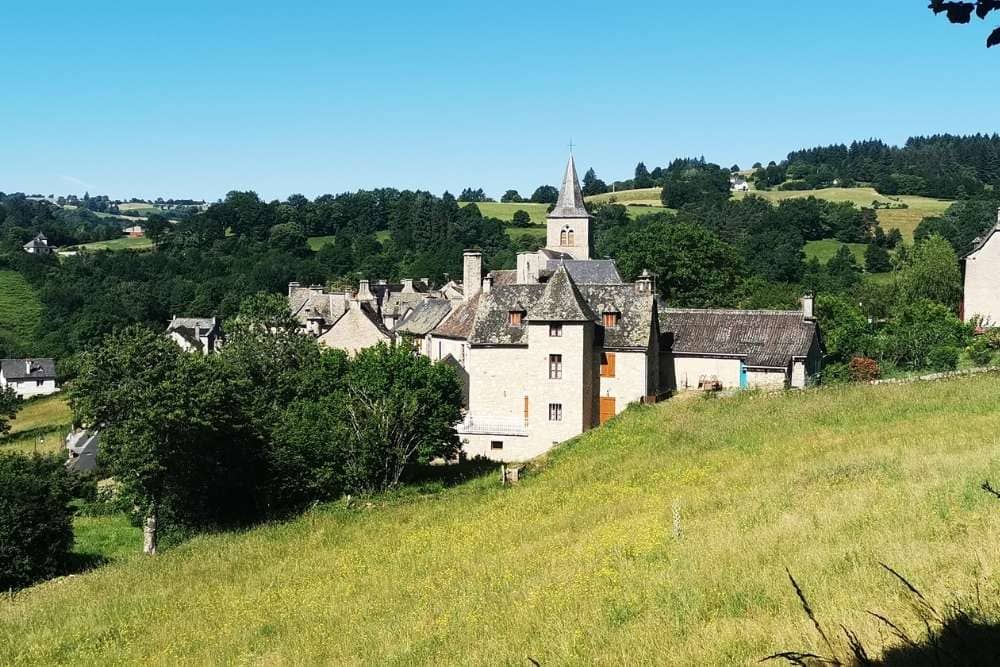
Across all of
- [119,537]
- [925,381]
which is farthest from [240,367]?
[925,381]

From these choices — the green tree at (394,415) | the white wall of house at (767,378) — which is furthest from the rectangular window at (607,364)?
the white wall of house at (767,378)

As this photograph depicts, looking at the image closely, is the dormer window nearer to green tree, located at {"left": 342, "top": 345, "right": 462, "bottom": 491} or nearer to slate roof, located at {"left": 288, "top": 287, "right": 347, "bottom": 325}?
slate roof, located at {"left": 288, "top": 287, "right": 347, "bottom": 325}

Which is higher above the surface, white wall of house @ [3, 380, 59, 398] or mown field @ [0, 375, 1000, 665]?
mown field @ [0, 375, 1000, 665]

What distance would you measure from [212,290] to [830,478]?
12138cm

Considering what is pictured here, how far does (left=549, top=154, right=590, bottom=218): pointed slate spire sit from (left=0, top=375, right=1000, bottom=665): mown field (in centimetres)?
4843

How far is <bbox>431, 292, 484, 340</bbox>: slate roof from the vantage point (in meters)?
47.9

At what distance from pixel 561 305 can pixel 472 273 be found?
52.7 ft

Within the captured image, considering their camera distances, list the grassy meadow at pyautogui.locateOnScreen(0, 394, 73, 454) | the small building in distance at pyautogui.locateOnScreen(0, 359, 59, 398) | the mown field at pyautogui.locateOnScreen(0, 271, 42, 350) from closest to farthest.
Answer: the grassy meadow at pyautogui.locateOnScreen(0, 394, 73, 454), the small building in distance at pyautogui.locateOnScreen(0, 359, 59, 398), the mown field at pyautogui.locateOnScreen(0, 271, 42, 350)

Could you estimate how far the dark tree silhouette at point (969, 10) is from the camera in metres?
5.83

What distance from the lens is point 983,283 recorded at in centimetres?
5072

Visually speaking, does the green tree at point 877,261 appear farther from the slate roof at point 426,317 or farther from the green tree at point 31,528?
the green tree at point 31,528

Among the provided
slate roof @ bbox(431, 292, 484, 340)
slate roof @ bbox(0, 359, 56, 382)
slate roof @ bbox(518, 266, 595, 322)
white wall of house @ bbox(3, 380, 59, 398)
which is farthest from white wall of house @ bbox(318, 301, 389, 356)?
slate roof @ bbox(0, 359, 56, 382)

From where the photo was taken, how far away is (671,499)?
68.0ft

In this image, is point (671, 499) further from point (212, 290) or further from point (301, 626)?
point (212, 290)
